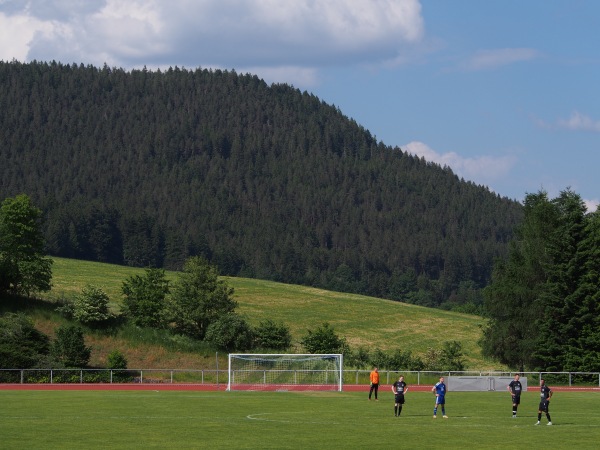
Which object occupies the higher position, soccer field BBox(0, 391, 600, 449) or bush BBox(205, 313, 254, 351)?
bush BBox(205, 313, 254, 351)

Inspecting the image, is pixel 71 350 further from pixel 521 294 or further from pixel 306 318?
pixel 306 318

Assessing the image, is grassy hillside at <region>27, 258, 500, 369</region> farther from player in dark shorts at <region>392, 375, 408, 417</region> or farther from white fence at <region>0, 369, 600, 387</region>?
player in dark shorts at <region>392, 375, 408, 417</region>

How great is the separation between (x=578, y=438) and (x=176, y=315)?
214 ft

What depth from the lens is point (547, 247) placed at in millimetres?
84875

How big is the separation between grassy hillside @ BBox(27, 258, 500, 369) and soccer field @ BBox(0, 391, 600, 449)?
33.6m

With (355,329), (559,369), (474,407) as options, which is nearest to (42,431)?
(474,407)

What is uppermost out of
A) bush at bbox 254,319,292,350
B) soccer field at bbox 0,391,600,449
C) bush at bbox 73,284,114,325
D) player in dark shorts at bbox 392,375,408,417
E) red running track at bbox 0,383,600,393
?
bush at bbox 73,284,114,325

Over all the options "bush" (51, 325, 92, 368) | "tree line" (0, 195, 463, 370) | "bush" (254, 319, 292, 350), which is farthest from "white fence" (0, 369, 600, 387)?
"bush" (254, 319, 292, 350)

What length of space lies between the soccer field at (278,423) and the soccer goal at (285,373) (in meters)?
13.1

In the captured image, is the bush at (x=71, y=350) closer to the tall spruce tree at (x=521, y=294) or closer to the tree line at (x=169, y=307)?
the tree line at (x=169, y=307)

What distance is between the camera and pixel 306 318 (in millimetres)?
130625

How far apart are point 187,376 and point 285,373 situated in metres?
10.4

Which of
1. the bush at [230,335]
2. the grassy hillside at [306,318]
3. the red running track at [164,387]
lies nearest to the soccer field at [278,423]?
the red running track at [164,387]

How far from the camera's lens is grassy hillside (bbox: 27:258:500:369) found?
9031cm
